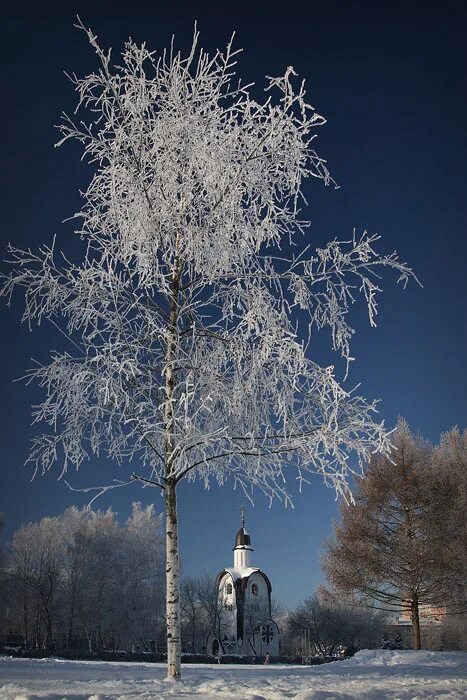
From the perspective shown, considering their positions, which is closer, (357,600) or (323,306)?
(323,306)

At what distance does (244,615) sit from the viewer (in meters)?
49.5

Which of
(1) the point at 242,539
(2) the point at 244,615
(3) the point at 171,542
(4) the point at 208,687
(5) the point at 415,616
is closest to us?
(4) the point at 208,687

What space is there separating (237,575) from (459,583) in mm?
32535

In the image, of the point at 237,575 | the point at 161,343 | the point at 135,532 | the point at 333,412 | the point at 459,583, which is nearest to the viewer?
the point at 333,412

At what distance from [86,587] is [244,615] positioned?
14.5m

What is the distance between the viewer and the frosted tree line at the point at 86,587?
3938 cm

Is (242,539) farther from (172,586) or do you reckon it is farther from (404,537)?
(172,586)

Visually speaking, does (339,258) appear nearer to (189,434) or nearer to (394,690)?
(189,434)

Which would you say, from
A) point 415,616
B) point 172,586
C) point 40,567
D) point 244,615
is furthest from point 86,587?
point 172,586

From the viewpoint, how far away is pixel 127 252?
31.2ft

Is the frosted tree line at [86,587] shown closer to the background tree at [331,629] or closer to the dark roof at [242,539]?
the background tree at [331,629]

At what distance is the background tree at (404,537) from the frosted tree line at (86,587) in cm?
2076

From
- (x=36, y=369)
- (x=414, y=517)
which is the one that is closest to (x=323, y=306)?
(x=36, y=369)

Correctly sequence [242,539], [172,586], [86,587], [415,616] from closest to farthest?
[172,586] < [415,616] < [86,587] < [242,539]
